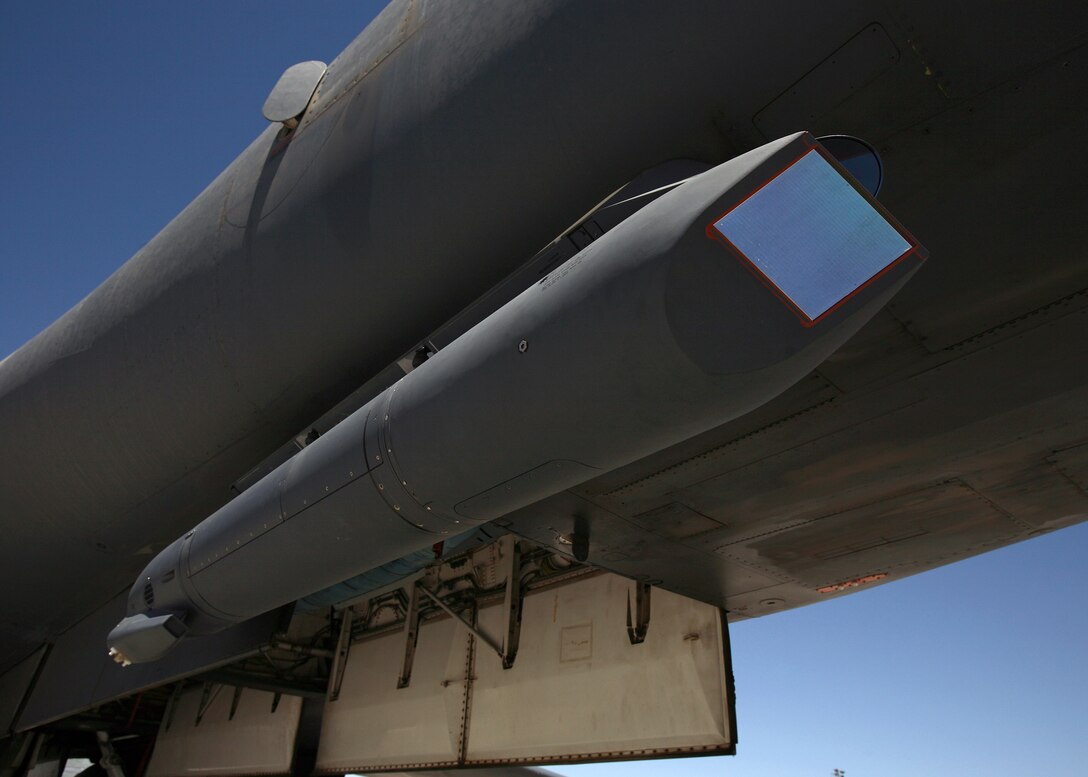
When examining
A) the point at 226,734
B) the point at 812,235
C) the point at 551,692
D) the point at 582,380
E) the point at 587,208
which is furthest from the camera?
the point at 226,734

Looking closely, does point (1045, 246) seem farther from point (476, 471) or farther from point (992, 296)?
point (476, 471)

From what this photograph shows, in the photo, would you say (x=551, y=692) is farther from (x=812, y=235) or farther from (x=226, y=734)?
(x=226, y=734)

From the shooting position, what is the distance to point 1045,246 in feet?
8.26

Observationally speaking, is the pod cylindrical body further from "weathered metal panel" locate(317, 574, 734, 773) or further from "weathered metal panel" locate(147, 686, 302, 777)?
"weathered metal panel" locate(147, 686, 302, 777)

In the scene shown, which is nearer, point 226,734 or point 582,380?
point 582,380

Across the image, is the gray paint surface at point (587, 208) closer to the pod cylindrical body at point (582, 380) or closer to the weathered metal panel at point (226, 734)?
the pod cylindrical body at point (582, 380)

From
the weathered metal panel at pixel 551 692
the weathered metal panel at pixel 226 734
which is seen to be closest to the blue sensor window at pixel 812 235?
the weathered metal panel at pixel 551 692

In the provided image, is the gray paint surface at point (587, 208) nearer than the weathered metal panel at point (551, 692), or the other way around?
the gray paint surface at point (587, 208)

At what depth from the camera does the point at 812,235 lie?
1811 mm

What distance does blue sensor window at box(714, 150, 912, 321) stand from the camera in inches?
70.0

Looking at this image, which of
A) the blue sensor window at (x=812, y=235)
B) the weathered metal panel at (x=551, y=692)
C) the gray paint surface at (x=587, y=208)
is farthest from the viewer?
the weathered metal panel at (x=551, y=692)

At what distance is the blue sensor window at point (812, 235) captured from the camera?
1.78 meters

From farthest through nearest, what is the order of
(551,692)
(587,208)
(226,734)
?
1. (226,734)
2. (551,692)
3. (587,208)

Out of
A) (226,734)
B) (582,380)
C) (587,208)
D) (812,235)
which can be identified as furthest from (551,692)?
(226,734)
